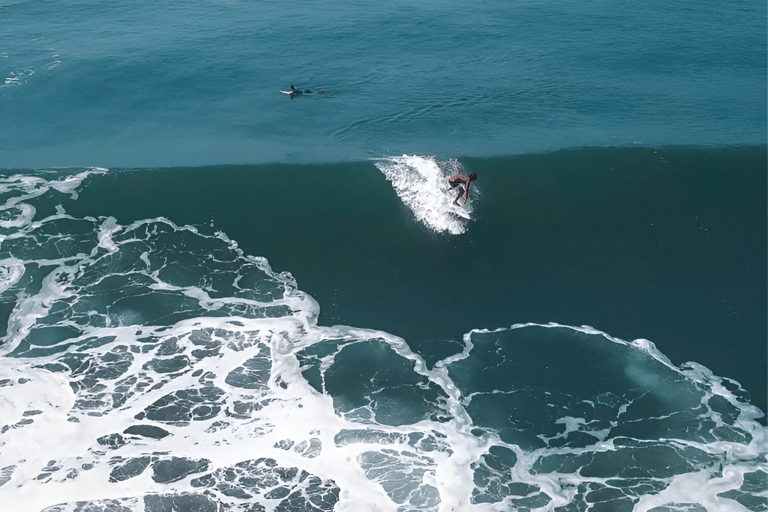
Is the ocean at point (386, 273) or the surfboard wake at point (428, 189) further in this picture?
the surfboard wake at point (428, 189)

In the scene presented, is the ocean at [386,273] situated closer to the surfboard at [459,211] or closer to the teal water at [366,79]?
the teal water at [366,79]

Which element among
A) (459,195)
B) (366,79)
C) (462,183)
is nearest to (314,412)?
(459,195)

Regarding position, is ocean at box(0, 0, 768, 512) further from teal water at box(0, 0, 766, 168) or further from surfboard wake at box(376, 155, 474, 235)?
teal water at box(0, 0, 766, 168)

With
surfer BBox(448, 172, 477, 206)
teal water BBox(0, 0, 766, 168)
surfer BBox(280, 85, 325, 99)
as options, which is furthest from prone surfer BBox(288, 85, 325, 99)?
surfer BBox(448, 172, 477, 206)

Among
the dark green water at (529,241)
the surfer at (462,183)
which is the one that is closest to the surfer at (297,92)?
the dark green water at (529,241)

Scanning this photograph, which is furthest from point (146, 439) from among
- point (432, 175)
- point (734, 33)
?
point (734, 33)

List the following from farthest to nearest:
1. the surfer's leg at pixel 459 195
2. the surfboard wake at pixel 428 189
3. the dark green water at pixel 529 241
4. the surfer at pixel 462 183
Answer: the surfer's leg at pixel 459 195 → the surfboard wake at pixel 428 189 → the surfer at pixel 462 183 → the dark green water at pixel 529 241

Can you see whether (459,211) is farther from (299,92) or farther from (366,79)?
(299,92)
